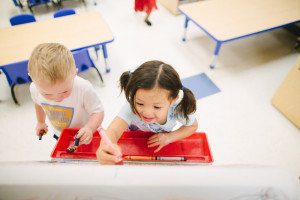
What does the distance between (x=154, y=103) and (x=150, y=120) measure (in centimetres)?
11

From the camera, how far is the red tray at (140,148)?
81 cm

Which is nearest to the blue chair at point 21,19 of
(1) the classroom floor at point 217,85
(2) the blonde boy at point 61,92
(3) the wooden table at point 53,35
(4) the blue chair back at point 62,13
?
(3) the wooden table at point 53,35

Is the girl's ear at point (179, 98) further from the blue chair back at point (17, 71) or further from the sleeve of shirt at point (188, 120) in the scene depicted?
the blue chair back at point (17, 71)

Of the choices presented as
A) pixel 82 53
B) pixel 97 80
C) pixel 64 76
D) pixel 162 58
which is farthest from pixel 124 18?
pixel 64 76

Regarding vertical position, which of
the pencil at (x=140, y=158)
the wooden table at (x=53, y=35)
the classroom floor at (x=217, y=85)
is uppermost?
the pencil at (x=140, y=158)

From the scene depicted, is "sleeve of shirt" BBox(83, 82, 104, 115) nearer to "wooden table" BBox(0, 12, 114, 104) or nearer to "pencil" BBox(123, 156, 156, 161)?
"pencil" BBox(123, 156, 156, 161)

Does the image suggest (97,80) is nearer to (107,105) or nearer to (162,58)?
(107,105)

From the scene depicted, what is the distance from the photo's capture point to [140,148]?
866mm

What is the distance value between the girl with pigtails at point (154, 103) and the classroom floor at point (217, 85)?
33.3 inches

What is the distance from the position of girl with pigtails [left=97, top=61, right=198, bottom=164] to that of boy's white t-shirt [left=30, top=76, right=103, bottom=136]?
0.24 meters

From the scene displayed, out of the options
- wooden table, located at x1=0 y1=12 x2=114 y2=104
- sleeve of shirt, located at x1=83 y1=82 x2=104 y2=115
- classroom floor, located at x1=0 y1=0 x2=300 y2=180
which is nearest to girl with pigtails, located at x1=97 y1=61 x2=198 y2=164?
sleeve of shirt, located at x1=83 y1=82 x2=104 y2=115

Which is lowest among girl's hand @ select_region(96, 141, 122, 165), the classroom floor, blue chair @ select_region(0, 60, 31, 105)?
the classroom floor

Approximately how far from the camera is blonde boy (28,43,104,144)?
2.74ft

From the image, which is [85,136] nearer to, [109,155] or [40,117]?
[109,155]
